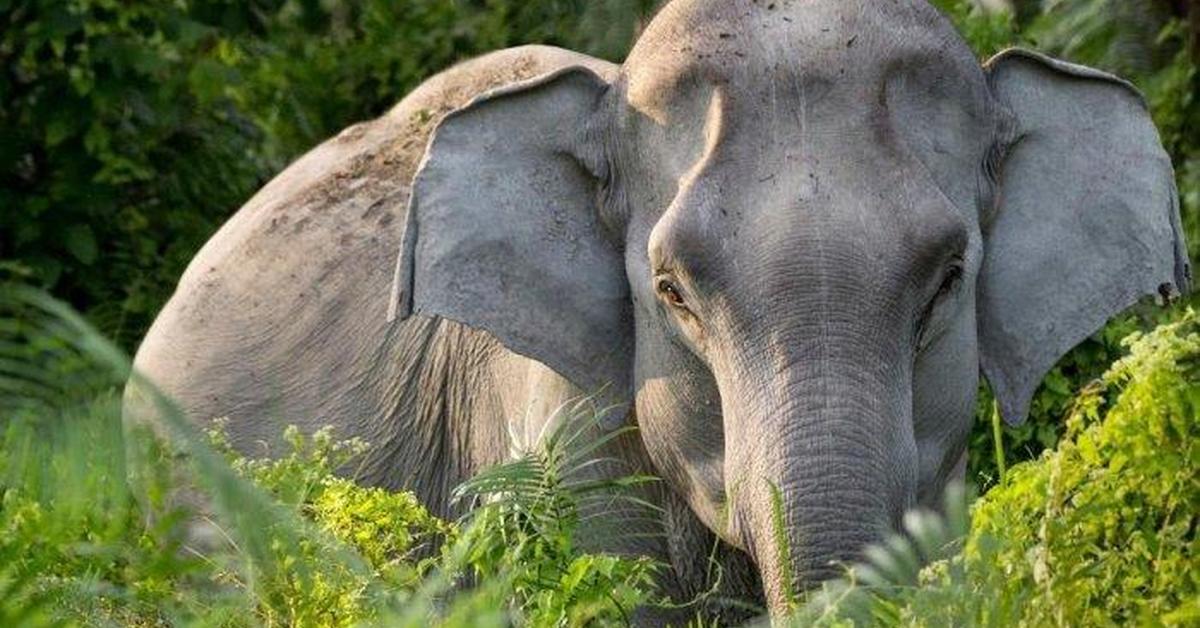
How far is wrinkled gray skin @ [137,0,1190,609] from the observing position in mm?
5723

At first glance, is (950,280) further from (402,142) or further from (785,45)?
(402,142)

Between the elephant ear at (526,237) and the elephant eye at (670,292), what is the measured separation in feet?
1.22

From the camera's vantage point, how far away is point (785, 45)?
6.12m

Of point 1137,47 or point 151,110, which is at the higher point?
point 151,110

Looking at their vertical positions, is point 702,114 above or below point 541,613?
above

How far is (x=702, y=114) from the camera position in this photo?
613 cm

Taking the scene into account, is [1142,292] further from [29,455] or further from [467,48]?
[467,48]

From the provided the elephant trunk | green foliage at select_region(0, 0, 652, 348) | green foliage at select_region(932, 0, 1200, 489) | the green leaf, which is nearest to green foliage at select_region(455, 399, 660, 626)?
the elephant trunk

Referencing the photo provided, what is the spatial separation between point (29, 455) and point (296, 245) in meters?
1.88

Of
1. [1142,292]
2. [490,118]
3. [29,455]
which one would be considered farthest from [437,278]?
[1142,292]

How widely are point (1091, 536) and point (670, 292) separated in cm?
140

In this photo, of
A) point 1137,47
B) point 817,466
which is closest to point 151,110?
point 1137,47

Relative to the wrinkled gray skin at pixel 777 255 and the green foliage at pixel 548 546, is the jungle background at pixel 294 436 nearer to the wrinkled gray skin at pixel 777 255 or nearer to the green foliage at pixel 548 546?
the green foliage at pixel 548 546

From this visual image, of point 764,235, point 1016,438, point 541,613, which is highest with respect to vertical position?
point 764,235
